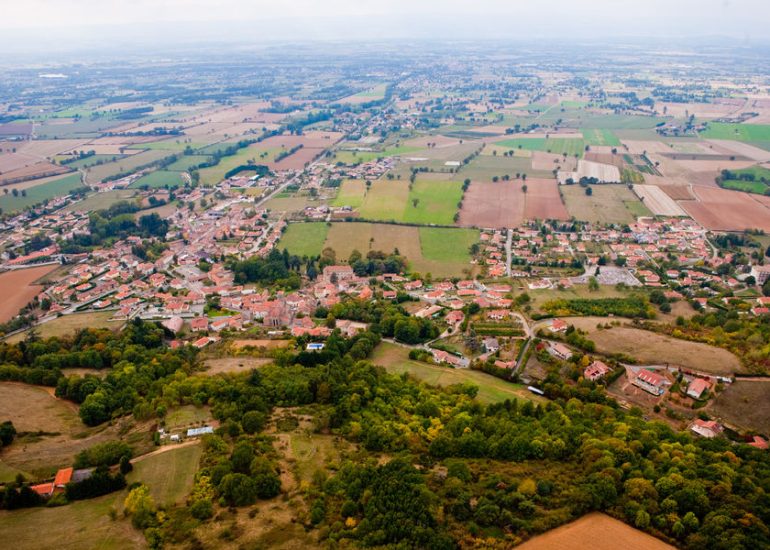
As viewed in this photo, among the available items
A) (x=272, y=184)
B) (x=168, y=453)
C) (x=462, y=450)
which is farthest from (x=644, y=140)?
(x=168, y=453)

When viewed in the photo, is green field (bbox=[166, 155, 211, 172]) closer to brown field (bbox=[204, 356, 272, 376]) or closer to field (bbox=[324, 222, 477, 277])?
field (bbox=[324, 222, 477, 277])

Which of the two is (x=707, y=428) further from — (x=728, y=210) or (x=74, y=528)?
(x=728, y=210)

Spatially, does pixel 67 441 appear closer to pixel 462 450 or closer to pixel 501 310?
pixel 462 450

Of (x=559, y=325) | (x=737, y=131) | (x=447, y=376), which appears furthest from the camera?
(x=737, y=131)

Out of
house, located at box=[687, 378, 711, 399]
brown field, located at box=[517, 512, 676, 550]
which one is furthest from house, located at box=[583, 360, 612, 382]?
brown field, located at box=[517, 512, 676, 550]

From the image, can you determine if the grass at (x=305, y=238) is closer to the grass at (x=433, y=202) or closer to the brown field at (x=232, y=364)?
the grass at (x=433, y=202)

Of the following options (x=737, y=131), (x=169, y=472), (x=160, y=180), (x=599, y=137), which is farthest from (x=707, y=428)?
(x=737, y=131)

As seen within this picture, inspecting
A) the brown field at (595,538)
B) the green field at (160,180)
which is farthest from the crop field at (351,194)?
the brown field at (595,538)
